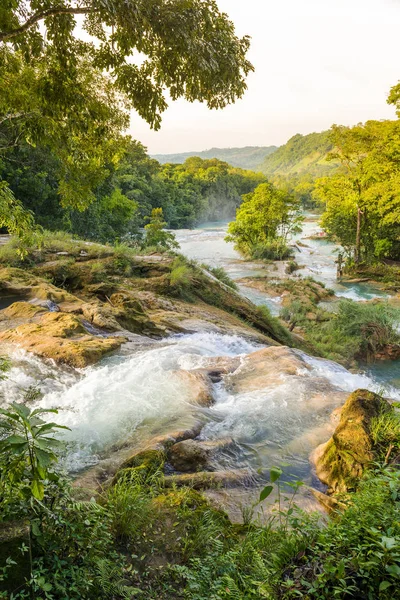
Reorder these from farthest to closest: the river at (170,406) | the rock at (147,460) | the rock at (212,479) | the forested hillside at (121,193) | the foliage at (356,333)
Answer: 1. the forested hillside at (121,193)
2. the foliage at (356,333)
3. the river at (170,406)
4. the rock at (147,460)
5. the rock at (212,479)

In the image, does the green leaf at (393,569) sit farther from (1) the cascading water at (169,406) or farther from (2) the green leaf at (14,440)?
(1) the cascading water at (169,406)

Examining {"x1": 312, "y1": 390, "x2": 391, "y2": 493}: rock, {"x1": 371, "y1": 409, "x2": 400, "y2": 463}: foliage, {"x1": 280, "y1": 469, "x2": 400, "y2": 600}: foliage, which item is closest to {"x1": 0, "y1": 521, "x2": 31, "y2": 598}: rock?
{"x1": 280, "y1": 469, "x2": 400, "y2": 600}: foliage

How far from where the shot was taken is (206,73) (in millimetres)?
3668

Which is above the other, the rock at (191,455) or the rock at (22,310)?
the rock at (22,310)

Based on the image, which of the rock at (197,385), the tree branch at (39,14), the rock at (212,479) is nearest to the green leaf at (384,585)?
the rock at (212,479)

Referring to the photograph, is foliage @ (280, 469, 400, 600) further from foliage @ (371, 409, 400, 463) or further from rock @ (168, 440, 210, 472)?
rock @ (168, 440, 210, 472)

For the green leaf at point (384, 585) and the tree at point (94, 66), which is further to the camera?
the tree at point (94, 66)

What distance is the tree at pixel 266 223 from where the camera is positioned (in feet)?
93.1

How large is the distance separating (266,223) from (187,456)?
27477 millimetres

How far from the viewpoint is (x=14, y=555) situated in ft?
5.71

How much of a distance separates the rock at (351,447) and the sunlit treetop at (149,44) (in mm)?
3629

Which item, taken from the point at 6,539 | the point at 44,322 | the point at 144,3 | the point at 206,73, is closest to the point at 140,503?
the point at 6,539

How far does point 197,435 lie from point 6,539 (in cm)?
283

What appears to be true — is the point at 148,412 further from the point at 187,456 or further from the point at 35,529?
the point at 35,529
